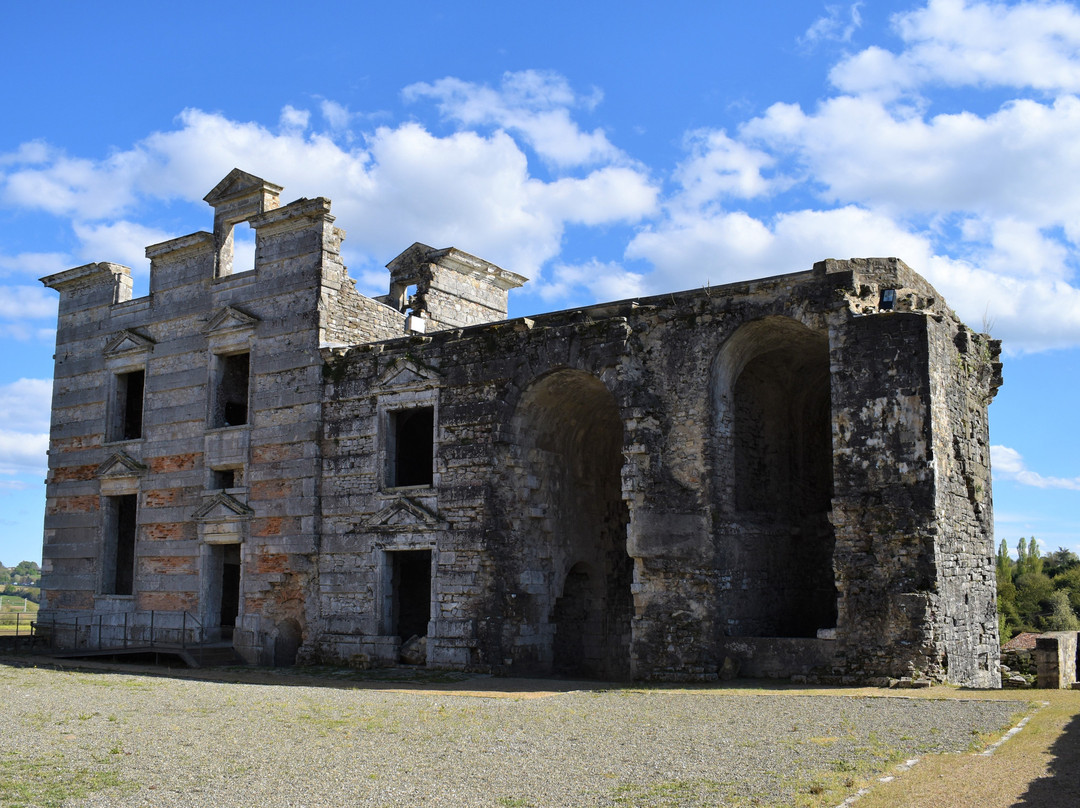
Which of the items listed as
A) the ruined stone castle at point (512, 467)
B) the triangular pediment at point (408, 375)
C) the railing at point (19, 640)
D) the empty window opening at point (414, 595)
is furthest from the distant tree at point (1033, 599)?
the railing at point (19, 640)

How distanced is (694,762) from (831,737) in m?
1.60

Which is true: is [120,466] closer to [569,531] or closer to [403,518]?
[403,518]

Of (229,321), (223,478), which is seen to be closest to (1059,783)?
(223,478)

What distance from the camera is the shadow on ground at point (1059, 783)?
6520 mm

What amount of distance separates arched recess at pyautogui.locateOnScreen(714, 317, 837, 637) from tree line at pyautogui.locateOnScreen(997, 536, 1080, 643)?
20621 mm

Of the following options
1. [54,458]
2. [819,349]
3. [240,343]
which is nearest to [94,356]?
[54,458]

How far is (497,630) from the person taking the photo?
16.7 metres

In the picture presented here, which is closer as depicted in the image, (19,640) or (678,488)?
(678,488)

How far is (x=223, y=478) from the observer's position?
20.6 meters

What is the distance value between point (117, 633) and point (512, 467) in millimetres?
A: 9713

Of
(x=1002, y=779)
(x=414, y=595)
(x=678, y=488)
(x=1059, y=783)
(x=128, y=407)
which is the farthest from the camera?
(x=128, y=407)

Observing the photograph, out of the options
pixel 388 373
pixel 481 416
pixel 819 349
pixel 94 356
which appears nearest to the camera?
pixel 819 349

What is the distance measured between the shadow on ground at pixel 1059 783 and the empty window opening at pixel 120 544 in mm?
18345

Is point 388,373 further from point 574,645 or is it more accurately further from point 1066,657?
point 1066,657
